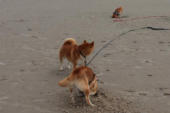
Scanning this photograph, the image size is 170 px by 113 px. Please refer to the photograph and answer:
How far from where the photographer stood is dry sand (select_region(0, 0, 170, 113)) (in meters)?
4.87

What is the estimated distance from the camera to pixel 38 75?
20.0 ft

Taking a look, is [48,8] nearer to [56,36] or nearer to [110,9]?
[110,9]

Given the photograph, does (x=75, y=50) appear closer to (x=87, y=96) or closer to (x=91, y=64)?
(x=91, y=64)

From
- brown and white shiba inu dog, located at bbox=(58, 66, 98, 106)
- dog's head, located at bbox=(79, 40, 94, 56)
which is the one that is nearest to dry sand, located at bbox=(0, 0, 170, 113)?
brown and white shiba inu dog, located at bbox=(58, 66, 98, 106)

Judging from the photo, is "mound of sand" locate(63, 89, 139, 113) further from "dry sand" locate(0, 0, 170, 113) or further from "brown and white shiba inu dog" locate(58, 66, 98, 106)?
"brown and white shiba inu dog" locate(58, 66, 98, 106)

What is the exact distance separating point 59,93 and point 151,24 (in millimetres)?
5691

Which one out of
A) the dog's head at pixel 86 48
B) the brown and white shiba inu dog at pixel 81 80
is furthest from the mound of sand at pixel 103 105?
the dog's head at pixel 86 48

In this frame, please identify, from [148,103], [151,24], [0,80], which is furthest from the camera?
[151,24]

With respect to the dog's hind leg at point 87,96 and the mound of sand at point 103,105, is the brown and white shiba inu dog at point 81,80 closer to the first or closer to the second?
the dog's hind leg at point 87,96

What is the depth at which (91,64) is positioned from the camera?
21.9 feet

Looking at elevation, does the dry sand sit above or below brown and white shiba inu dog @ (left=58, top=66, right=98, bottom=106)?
below

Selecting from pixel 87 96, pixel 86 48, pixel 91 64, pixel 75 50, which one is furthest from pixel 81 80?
pixel 91 64

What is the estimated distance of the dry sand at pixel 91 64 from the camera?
487cm

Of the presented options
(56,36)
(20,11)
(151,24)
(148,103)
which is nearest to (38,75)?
(148,103)
